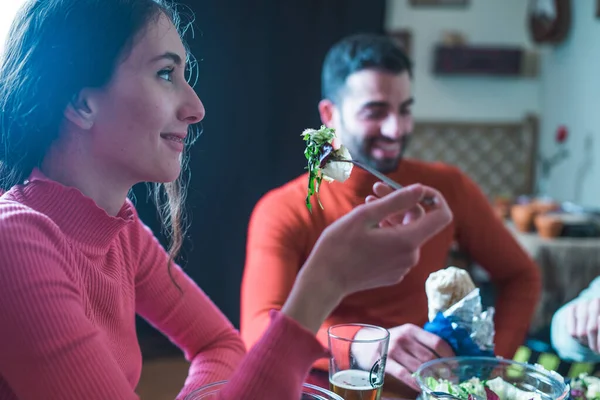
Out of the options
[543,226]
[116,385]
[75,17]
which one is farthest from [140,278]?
[543,226]

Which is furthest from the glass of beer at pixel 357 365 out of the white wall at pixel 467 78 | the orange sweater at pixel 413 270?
the white wall at pixel 467 78

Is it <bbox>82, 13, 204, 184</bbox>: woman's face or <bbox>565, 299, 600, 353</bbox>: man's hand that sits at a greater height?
<bbox>82, 13, 204, 184</bbox>: woman's face

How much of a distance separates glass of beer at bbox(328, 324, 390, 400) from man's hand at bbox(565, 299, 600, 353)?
46cm

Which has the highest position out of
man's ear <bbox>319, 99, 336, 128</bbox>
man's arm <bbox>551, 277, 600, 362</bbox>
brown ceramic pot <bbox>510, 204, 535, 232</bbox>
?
man's ear <bbox>319, 99, 336, 128</bbox>

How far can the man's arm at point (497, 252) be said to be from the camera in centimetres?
138

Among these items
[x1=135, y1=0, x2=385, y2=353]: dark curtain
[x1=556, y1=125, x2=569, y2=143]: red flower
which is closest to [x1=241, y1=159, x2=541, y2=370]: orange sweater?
[x1=135, y1=0, x2=385, y2=353]: dark curtain

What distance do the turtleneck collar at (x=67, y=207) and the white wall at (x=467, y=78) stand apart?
400cm

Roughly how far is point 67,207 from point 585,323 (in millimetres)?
839

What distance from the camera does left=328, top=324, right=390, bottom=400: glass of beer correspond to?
2.23 feet

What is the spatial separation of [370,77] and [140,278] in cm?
71

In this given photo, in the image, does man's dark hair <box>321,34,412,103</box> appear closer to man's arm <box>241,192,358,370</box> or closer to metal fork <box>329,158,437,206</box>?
man's arm <box>241,192,358,370</box>

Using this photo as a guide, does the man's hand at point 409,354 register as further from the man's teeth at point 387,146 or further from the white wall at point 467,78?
the white wall at point 467,78

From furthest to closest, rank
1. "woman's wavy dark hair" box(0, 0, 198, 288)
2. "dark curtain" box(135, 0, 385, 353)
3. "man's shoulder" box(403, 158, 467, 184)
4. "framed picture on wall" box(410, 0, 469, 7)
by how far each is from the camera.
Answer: "framed picture on wall" box(410, 0, 469, 7)
"dark curtain" box(135, 0, 385, 353)
"man's shoulder" box(403, 158, 467, 184)
"woman's wavy dark hair" box(0, 0, 198, 288)

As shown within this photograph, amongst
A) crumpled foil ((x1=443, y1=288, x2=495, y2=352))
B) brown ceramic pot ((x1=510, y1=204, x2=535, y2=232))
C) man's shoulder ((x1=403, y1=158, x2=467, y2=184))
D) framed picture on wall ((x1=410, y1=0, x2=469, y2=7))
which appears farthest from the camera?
framed picture on wall ((x1=410, y1=0, x2=469, y2=7))
